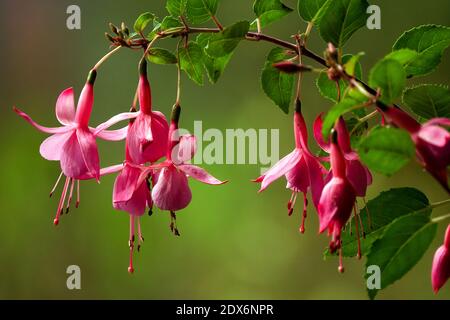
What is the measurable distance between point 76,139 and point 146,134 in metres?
0.07

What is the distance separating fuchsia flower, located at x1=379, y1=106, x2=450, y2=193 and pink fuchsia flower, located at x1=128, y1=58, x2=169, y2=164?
0.20 metres

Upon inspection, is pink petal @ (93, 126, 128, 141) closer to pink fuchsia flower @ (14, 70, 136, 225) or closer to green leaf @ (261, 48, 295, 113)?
pink fuchsia flower @ (14, 70, 136, 225)

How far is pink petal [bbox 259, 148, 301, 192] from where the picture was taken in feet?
1.45

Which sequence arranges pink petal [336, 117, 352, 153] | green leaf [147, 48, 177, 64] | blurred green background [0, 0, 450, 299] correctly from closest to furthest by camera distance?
pink petal [336, 117, 352, 153], green leaf [147, 48, 177, 64], blurred green background [0, 0, 450, 299]

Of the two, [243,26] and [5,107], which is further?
[5,107]

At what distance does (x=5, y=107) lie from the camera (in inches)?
74.9

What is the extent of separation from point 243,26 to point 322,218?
19 cm

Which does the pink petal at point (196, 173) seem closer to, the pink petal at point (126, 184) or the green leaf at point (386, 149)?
the pink petal at point (126, 184)

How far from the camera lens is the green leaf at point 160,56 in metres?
0.51

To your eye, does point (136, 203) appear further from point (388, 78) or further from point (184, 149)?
point (388, 78)

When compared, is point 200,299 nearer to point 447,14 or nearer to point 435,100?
point 447,14
